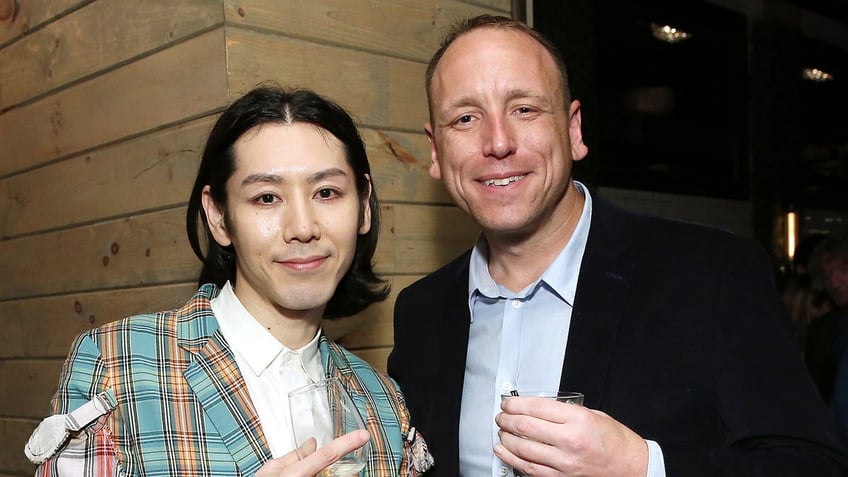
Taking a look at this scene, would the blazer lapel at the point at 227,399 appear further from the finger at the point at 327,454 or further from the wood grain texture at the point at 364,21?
the wood grain texture at the point at 364,21

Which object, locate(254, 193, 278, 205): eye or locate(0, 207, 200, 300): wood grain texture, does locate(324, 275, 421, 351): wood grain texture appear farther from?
locate(254, 193, 278, 205): eye

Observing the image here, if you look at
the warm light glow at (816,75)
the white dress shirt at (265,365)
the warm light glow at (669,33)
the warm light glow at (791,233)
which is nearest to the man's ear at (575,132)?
the white dress shirt at (265,365)

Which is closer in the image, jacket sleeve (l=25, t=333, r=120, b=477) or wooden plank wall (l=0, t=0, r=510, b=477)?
jacket sleeve (l=25, t=333, r=120, b=477)

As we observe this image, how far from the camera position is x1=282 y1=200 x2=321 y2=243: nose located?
1.85 metres

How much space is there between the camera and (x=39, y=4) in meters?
3.04

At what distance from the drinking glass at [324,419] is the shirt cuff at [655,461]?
0.58m

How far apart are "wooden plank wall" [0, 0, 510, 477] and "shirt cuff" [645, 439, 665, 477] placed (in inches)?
48.8

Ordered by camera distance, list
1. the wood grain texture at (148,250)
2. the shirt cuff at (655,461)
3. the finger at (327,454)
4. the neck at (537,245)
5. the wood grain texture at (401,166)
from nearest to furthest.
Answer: the finger at (327,454), the shirt cuff at (655,461), the neck at (537,245), the wood grain texture at (148,250), the wood grain texture at (401,166)

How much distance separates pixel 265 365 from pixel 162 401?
26cm

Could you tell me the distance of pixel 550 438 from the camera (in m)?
1.43

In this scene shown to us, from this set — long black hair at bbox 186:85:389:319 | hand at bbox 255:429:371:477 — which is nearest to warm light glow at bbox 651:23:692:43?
long black hair at bbox 186:85:389:319

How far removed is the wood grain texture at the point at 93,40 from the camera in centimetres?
237

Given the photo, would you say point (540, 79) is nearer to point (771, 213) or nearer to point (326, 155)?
point (326, 155)

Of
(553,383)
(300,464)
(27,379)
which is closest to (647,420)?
(553,383)
